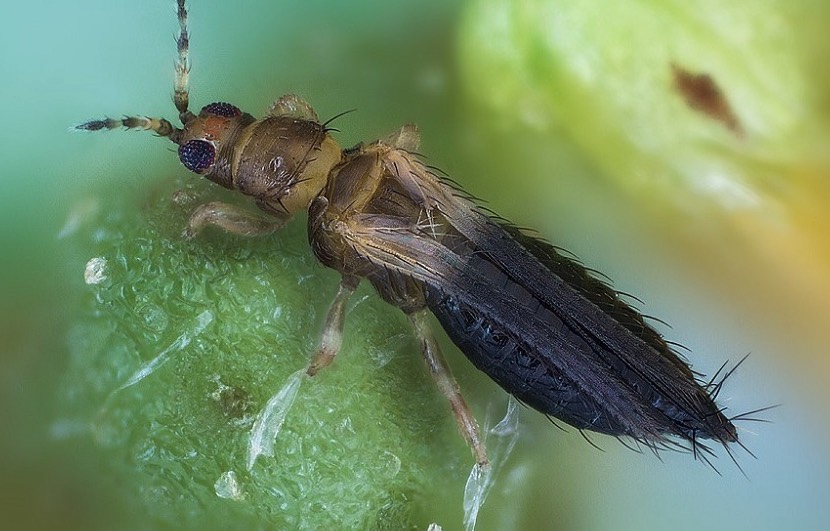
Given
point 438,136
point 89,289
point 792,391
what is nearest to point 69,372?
point 89,289

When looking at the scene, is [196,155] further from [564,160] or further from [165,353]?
[564,160]

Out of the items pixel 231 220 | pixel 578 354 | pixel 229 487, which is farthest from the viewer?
pixel 231 220

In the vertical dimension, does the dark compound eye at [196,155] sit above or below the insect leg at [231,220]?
above

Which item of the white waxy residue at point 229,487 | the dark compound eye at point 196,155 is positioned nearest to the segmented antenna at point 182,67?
the dark compound eye at point 196,155

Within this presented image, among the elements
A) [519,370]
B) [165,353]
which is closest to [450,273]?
[519,370]

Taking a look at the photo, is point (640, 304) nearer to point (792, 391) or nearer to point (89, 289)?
point (792, 391)

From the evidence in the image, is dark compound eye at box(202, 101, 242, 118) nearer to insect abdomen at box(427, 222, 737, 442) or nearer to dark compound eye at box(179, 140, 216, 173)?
dark compound eye at box(179, 140, 216, 173)

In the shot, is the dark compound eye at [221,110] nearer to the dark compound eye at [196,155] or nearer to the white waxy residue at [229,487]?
the dark compound eye at [196,155]

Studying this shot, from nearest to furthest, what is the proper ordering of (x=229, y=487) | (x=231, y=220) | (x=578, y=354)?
(x=229, y=487) → (x=578, y=354) → (x=231, y=220)
